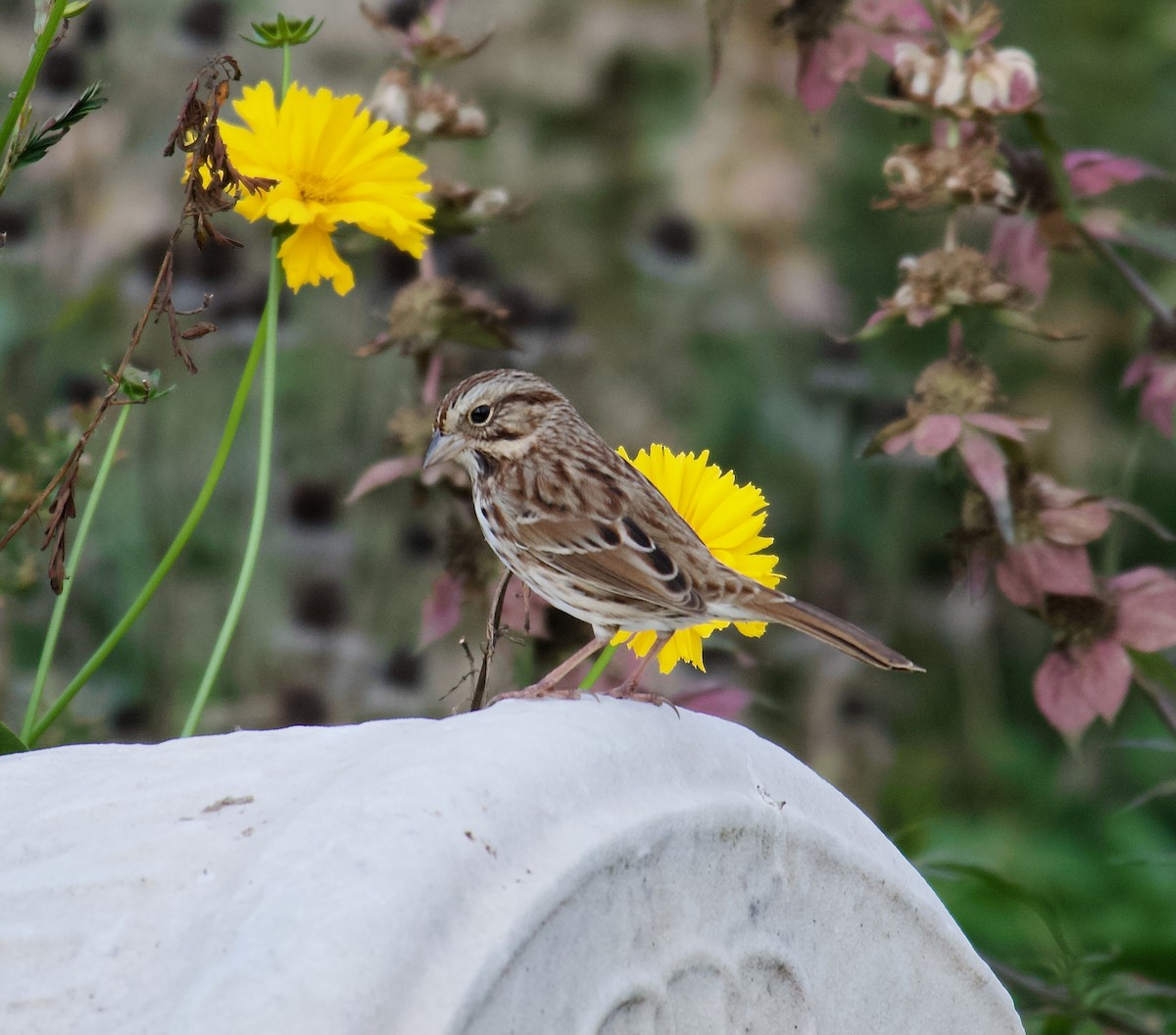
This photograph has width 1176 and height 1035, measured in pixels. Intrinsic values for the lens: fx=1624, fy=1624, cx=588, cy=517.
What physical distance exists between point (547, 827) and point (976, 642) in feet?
9.40

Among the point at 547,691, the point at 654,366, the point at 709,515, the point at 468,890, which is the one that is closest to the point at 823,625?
the point at 709,515

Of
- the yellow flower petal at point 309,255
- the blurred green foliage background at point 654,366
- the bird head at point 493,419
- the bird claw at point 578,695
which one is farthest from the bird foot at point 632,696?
the blurred green foliage background at point 654,366

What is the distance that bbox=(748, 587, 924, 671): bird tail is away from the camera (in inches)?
61.4

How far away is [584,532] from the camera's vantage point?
1.67 metres

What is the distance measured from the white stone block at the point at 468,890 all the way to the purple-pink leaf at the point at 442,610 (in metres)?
0.62

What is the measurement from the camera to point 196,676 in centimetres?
350

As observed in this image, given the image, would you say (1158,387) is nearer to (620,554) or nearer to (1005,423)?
(1005,423)

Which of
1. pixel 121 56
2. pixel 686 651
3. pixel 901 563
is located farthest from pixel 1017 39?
pixel 686 651

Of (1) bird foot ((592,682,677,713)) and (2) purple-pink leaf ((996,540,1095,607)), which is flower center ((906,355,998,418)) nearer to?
(2) purple-pink leaf ((996,540,1095,607))

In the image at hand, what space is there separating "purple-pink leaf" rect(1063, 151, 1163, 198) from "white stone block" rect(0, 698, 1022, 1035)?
1.06m

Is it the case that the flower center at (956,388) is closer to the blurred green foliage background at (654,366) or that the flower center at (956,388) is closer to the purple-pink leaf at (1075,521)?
the purple-pink leaf at (1075,521)

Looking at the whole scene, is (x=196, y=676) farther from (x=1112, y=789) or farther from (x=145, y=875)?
(x=145, y=875)

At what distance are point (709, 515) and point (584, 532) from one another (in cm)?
14

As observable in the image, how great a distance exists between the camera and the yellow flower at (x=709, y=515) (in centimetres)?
170
